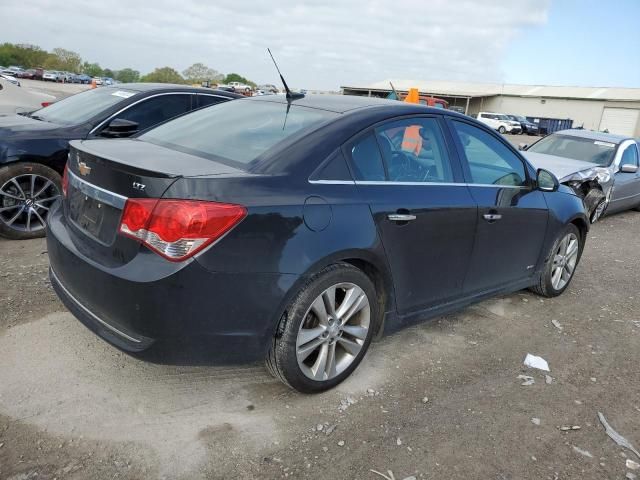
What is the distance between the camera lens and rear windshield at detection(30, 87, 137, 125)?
5762 mm

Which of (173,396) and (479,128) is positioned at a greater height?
(479,128)

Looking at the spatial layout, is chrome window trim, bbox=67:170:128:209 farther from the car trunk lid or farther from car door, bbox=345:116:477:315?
car door, bbox=345:116:477:315

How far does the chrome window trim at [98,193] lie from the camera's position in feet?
8.46

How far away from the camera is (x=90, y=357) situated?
3.27 metres

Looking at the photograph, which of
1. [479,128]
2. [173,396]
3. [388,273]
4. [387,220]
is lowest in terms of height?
[173,396]

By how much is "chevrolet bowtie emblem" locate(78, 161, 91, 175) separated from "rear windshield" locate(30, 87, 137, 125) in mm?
3040

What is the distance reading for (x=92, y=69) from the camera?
132 m

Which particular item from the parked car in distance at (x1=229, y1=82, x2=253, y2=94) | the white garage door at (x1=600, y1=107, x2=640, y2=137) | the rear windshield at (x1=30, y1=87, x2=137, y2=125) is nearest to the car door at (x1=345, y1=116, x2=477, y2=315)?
the rear windshield at (x1=30, y1=87, x2=137, y2=125)

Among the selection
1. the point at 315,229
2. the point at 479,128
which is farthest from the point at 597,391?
the point at 315,229

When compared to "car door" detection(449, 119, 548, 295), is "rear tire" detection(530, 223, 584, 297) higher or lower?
lower

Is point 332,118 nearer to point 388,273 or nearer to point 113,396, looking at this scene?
point 388,273

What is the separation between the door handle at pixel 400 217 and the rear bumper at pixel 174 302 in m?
0.75

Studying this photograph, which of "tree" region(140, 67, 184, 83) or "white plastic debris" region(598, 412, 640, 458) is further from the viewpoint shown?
"tree" region(140, 67, 184, 83)

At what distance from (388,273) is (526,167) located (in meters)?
1.85
